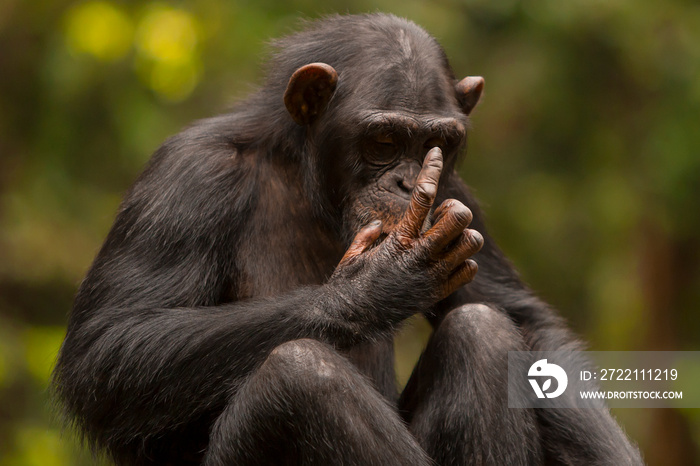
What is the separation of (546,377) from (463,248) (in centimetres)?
121

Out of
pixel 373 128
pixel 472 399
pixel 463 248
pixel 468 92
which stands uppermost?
pixel 468 92

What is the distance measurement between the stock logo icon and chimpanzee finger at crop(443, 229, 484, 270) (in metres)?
0.94

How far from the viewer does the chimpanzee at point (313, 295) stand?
4.00 m

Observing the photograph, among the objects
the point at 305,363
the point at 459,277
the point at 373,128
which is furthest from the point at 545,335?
the point at 305,363

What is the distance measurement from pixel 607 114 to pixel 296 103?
578 cm

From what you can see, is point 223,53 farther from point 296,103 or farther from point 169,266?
point 169,266

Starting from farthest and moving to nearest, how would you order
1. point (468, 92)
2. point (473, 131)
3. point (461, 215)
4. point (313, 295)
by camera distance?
1. point (473, 131)
2. point (468, 92)
3. point (313, 295)
4. point (461, 215)

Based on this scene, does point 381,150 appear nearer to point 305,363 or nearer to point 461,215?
point 461,215

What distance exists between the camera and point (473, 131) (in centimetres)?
800

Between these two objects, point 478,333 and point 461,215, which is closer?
point 461,215

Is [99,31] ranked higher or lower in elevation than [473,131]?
lower

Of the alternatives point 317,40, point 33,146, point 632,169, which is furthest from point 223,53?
point 632,169

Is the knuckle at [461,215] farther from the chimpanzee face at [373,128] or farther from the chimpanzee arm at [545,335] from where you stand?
the chimpanzee arm at [545,335]

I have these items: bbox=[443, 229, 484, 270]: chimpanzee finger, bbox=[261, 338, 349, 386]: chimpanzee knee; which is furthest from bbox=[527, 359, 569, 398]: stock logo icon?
bbox=[261, 338, 349, 386]: chimpanzee knee
